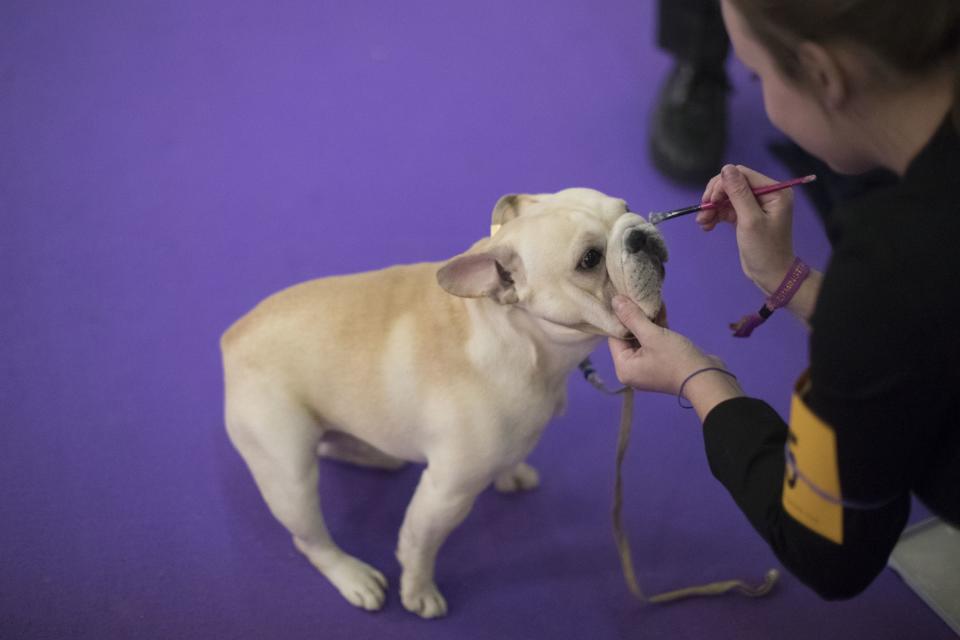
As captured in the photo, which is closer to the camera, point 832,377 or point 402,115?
point 832,377

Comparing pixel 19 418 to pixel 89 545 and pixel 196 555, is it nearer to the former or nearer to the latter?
pixel 89 545

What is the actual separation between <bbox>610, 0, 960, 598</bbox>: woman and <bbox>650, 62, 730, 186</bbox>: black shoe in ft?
4.38

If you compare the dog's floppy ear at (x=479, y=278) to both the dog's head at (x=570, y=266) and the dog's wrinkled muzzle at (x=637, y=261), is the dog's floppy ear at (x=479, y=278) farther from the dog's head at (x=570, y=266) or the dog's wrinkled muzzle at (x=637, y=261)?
the dog's wrinkled muzzle at (x=637, y=261)

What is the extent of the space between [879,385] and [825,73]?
11.6 inches

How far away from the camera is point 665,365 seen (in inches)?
41.3

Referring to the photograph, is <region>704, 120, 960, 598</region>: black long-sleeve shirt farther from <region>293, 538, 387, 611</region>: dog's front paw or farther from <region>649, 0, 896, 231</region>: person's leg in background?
<region>649, 0, 896, 231</region>: person's leg in background

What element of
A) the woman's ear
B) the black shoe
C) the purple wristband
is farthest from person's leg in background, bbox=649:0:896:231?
the woman's ear

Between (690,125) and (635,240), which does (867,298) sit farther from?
(690,125)

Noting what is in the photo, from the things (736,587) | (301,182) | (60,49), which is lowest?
(736,587)

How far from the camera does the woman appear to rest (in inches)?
28.4

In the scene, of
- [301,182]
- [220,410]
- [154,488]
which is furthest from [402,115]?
[154,488]

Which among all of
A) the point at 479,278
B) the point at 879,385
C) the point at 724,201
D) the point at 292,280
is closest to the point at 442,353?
the point at 479,278

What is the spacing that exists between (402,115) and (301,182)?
1.27 feet

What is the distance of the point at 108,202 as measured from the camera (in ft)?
6.97
